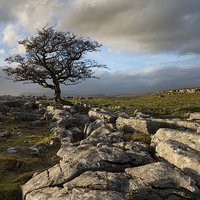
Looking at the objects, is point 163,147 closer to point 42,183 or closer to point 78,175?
point 78,175

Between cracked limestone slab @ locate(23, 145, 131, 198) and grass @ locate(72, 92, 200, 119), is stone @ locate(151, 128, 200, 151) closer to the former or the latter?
cracked limestone slab @ locate(23, 145, 131, 198)

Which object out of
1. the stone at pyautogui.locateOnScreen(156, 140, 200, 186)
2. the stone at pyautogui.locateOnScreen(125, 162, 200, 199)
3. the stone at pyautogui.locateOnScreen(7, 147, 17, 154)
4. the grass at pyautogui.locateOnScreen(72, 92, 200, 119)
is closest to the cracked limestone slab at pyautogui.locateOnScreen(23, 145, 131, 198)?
the stone at pyautogui.locateOnScreen(125, 162, 200, 199)

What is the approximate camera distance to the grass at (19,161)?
6.99m

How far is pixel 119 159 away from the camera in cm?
694

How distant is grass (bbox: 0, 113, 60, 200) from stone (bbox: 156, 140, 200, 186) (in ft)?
24.0

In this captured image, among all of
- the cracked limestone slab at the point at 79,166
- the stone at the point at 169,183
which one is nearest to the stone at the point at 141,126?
the cracked limestone slab at the point at 79,166

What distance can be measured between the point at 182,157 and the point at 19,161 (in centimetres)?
1031

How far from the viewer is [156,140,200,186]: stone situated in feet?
19.3

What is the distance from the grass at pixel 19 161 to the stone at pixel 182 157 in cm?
732

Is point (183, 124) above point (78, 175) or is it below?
above

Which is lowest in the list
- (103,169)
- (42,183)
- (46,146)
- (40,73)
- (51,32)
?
(46,146)

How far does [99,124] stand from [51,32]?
82.6 feet

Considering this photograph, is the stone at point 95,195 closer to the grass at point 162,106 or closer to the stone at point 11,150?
the stone at point 11,150

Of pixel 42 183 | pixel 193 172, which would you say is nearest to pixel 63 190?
pixel 42 183
